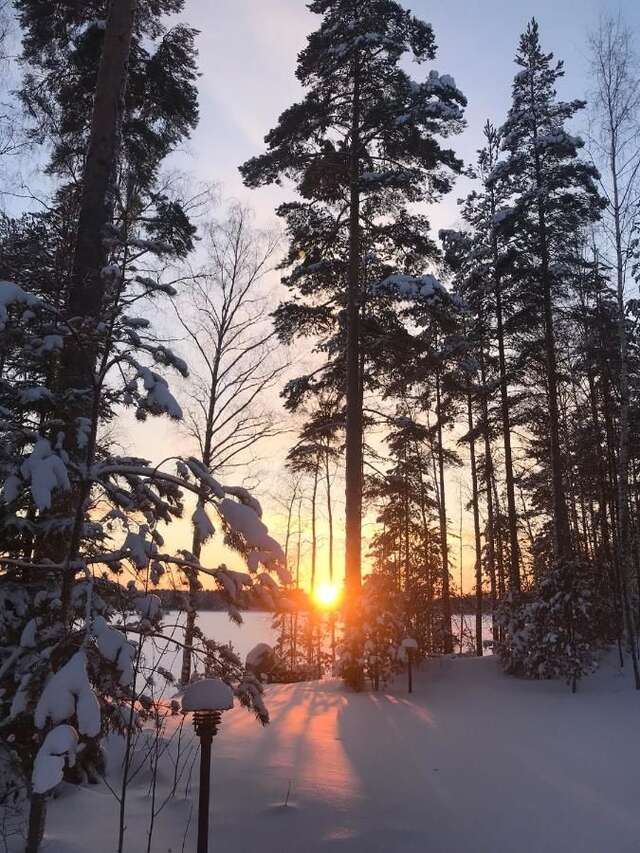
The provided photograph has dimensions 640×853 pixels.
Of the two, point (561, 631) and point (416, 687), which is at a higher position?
point (561, 631)

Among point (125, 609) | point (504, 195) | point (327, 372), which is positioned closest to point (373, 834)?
point (125, 609)

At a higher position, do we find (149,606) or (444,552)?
(444,552)

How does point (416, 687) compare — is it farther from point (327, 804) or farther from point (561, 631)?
point (327, 804)

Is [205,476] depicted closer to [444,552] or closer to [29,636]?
[29,636]

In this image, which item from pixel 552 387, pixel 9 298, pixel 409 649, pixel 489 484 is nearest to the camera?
pixel 9 298

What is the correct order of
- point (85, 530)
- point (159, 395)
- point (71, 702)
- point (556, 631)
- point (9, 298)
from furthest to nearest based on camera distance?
1. point (556, 631)
2. point (85, 530)
3. point (159, 395)
4. point (9, 298)
5. point (71, 702)

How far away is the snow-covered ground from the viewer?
168 inches

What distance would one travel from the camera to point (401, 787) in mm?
5402

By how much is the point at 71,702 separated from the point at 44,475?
3.61 feet

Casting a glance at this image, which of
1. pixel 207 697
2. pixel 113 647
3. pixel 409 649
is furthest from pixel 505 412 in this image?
pixel 113 647

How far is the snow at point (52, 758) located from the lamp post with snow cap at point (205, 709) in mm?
1019

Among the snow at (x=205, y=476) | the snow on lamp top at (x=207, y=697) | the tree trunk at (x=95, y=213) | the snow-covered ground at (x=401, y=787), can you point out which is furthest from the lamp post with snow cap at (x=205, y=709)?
the tree trunk at (x=95, y=213)

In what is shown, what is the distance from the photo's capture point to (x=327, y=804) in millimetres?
4871

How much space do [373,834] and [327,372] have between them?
9.66 meters
